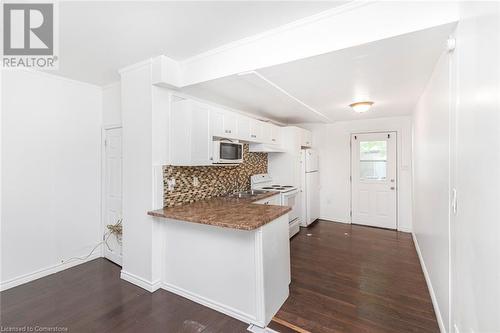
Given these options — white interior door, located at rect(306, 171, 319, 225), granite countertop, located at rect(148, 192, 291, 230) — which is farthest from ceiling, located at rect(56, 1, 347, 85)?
white interior door, located at rect(306, 171, 319, 225)

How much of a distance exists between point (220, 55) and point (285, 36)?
2.40 feet

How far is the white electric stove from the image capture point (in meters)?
4.30

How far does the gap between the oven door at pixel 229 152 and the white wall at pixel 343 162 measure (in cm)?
310

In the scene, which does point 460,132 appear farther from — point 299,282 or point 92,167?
point 92,167

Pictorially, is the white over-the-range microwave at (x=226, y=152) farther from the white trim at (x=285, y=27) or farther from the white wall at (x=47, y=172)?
the white wall at (x=47, y=172)

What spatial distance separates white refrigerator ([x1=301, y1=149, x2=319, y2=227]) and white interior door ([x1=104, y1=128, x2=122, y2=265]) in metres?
3.46

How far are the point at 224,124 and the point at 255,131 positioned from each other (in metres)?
0.88

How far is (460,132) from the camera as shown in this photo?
4.87 ft

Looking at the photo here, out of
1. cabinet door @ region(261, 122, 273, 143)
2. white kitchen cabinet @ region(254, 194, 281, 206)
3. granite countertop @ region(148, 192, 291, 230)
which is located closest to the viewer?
granite countertop @ region(148, 192, 291, 230)

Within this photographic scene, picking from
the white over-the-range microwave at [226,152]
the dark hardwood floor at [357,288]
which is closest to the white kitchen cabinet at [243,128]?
the white over-the-range microwave at [226,152]

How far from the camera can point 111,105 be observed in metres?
3.47

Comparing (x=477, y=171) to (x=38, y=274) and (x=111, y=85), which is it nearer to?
(x=111, y=85)

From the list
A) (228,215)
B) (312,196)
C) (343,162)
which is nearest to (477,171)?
(228,215)

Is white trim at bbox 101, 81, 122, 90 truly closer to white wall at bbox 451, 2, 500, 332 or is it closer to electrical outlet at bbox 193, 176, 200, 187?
electrical outlet at bbox 193, 176, 200, 187
